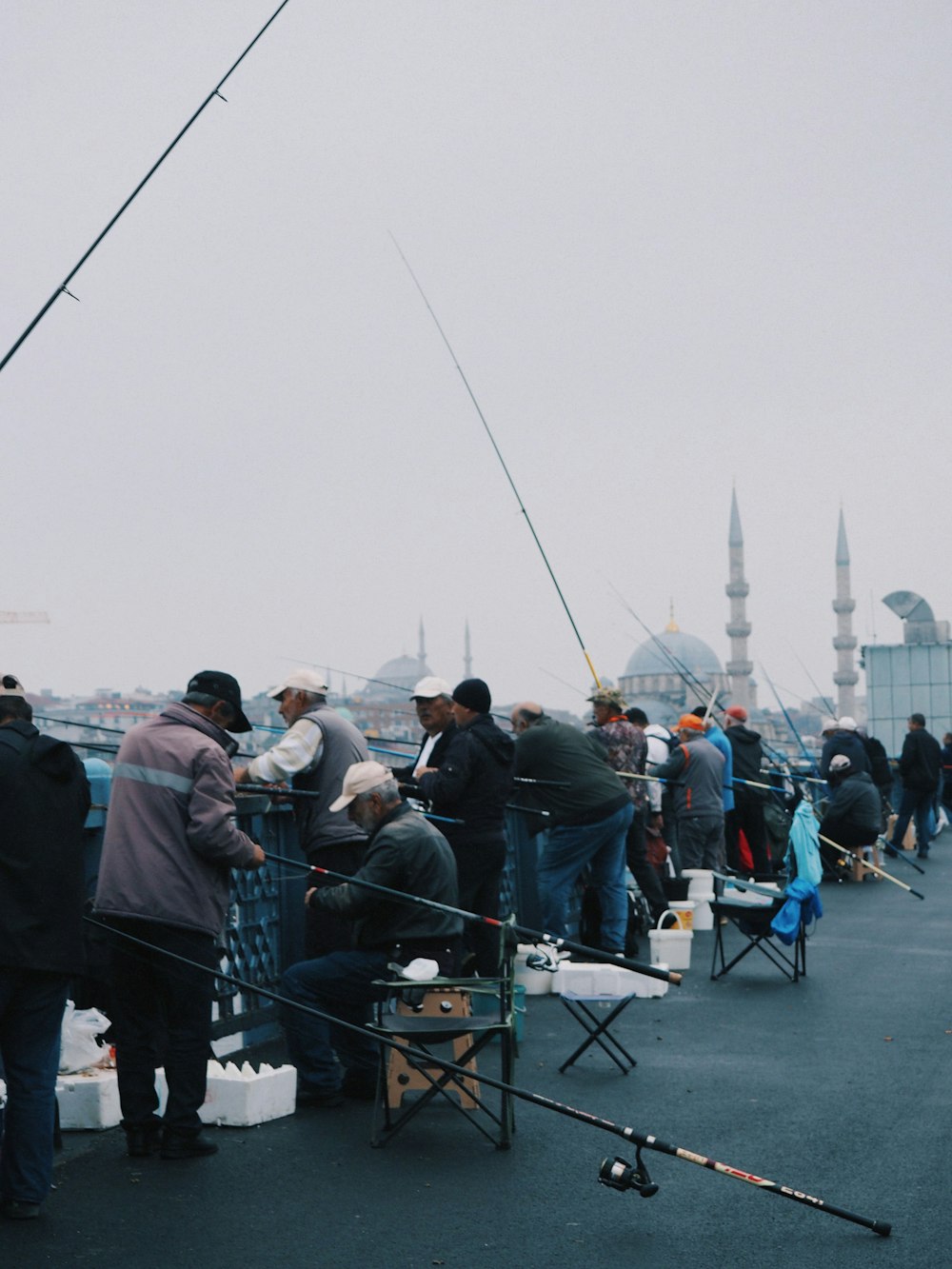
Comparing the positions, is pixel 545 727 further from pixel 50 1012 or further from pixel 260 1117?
pixel 50 1012

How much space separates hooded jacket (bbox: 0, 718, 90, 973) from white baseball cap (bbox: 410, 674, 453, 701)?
3.50 meters

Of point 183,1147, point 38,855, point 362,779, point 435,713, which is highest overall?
point 435,713

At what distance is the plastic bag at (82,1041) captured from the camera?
21.7 feet

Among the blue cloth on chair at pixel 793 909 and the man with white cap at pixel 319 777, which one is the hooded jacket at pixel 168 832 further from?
the blue cloth on chair at pixel 793 909

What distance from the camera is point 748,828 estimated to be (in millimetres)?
15859

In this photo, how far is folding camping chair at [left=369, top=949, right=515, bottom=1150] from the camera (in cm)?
614

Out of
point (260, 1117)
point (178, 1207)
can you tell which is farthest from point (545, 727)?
point (178, 1207)

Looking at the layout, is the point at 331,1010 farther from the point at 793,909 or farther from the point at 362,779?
the point at 793,909

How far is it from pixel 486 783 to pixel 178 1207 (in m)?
3.43

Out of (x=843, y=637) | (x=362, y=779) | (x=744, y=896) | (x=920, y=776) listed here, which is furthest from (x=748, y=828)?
(x=843, y=637)

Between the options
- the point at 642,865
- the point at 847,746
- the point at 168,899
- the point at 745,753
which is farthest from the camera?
the point at 745,753

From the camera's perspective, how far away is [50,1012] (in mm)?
5234

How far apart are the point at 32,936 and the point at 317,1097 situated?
2.11 metres

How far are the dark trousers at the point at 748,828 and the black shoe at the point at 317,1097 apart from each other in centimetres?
929
